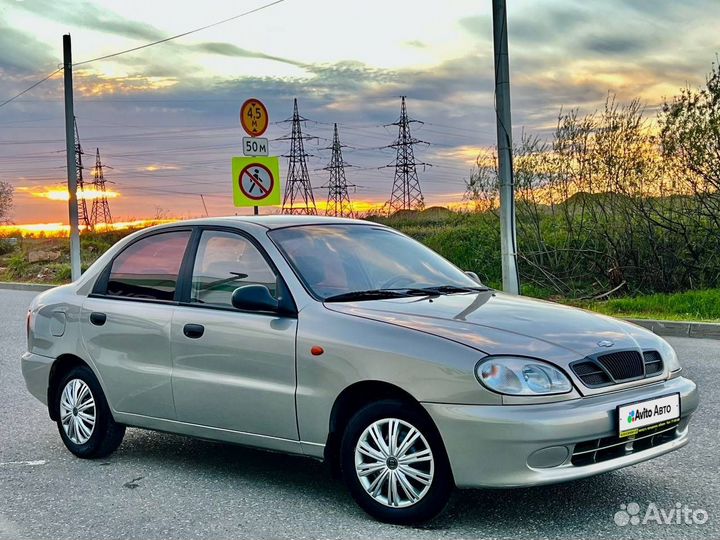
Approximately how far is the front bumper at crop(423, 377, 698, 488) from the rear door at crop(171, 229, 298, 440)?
1.00m

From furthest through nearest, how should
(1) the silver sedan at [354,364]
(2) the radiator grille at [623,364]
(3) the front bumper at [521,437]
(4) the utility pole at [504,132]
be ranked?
1. (4) the utility pole at [504,132]
2. (2) the radiator grille at [623,364]
3. (1) the silver sedan at [354,364]
4. (3) the front bumper at [521,437]

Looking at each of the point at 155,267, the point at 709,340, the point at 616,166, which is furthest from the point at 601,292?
the point at 155,267

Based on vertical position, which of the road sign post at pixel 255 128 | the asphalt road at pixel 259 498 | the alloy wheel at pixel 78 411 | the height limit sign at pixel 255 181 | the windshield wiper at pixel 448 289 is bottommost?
the asphalt road at pixel 259 498

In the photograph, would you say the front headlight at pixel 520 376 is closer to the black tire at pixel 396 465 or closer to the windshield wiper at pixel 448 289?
the black tire at pixel 396 465

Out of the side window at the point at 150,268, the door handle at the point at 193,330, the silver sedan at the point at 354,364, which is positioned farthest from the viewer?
the side window at the point at 150,268

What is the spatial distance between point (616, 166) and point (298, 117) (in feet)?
92.7

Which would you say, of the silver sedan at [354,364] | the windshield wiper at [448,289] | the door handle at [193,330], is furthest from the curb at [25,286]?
the windshield wiper at [448,289]

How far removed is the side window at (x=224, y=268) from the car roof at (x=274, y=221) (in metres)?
0.10

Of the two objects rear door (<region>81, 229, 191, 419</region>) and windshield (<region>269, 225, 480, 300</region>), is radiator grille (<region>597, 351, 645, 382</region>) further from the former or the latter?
rear door (<region>81, 229, 191, 419</region>)

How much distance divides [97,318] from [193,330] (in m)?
1.03

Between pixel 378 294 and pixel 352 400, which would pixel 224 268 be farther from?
pixel 352 400

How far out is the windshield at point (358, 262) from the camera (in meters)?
5.17

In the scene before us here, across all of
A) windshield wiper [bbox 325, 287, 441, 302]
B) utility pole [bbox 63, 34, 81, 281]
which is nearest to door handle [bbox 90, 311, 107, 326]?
windshield wiper [bbox 325, 287, 441, 302]

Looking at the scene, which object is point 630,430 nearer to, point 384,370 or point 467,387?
point 467,387
